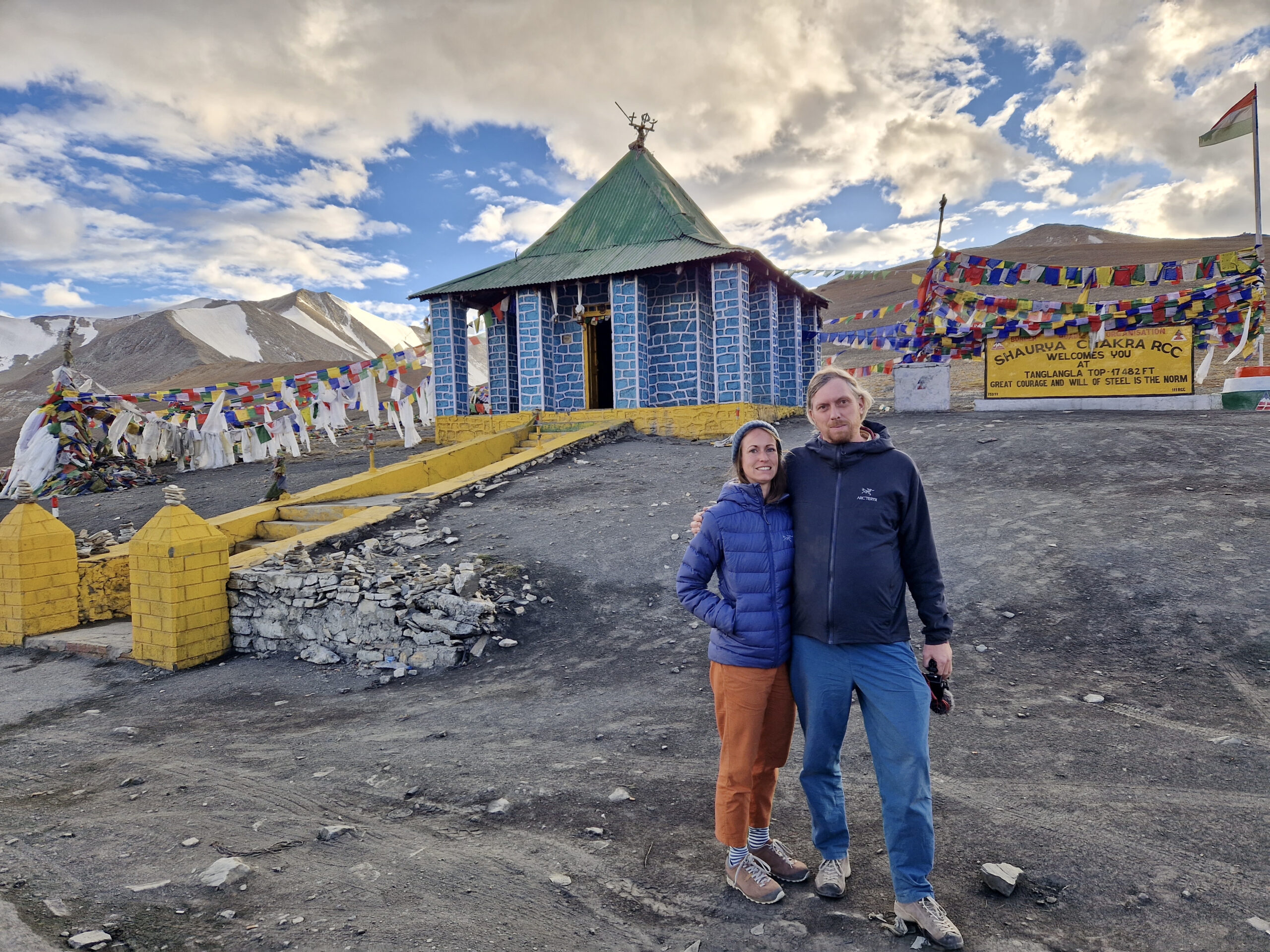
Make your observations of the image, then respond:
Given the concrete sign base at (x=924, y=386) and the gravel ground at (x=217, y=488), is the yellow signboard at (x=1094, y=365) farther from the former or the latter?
the gravel ground at (x=217, y=488)

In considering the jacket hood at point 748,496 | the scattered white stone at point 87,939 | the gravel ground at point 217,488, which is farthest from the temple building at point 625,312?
the scattered white stone at point 87,939

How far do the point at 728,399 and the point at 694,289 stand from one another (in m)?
2.31

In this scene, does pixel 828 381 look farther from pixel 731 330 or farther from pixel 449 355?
pixel 449 355

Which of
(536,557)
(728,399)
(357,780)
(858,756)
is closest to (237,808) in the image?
(357,780)

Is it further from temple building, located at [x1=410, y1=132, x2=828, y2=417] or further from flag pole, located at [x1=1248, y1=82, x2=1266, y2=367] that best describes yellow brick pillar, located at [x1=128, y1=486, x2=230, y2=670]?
flag pole, located at [x1=1248, y1=82, x2=1266, y2=367]

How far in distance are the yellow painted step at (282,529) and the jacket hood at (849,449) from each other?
7320 mm

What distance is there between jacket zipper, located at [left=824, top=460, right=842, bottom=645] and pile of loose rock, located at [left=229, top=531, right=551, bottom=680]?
391cm

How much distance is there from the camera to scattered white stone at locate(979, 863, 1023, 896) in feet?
7.88

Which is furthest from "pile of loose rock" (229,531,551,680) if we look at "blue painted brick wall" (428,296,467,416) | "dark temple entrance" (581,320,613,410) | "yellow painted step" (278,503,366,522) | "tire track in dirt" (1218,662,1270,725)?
"blue painted brick wall" (428,296,467,416)

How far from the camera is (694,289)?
13.8 m

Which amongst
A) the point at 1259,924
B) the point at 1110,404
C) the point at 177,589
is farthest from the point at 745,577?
the point at 1110,404

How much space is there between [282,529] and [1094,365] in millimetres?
13721

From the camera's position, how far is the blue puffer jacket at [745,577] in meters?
2.47

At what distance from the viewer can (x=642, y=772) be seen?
3.55 metres
